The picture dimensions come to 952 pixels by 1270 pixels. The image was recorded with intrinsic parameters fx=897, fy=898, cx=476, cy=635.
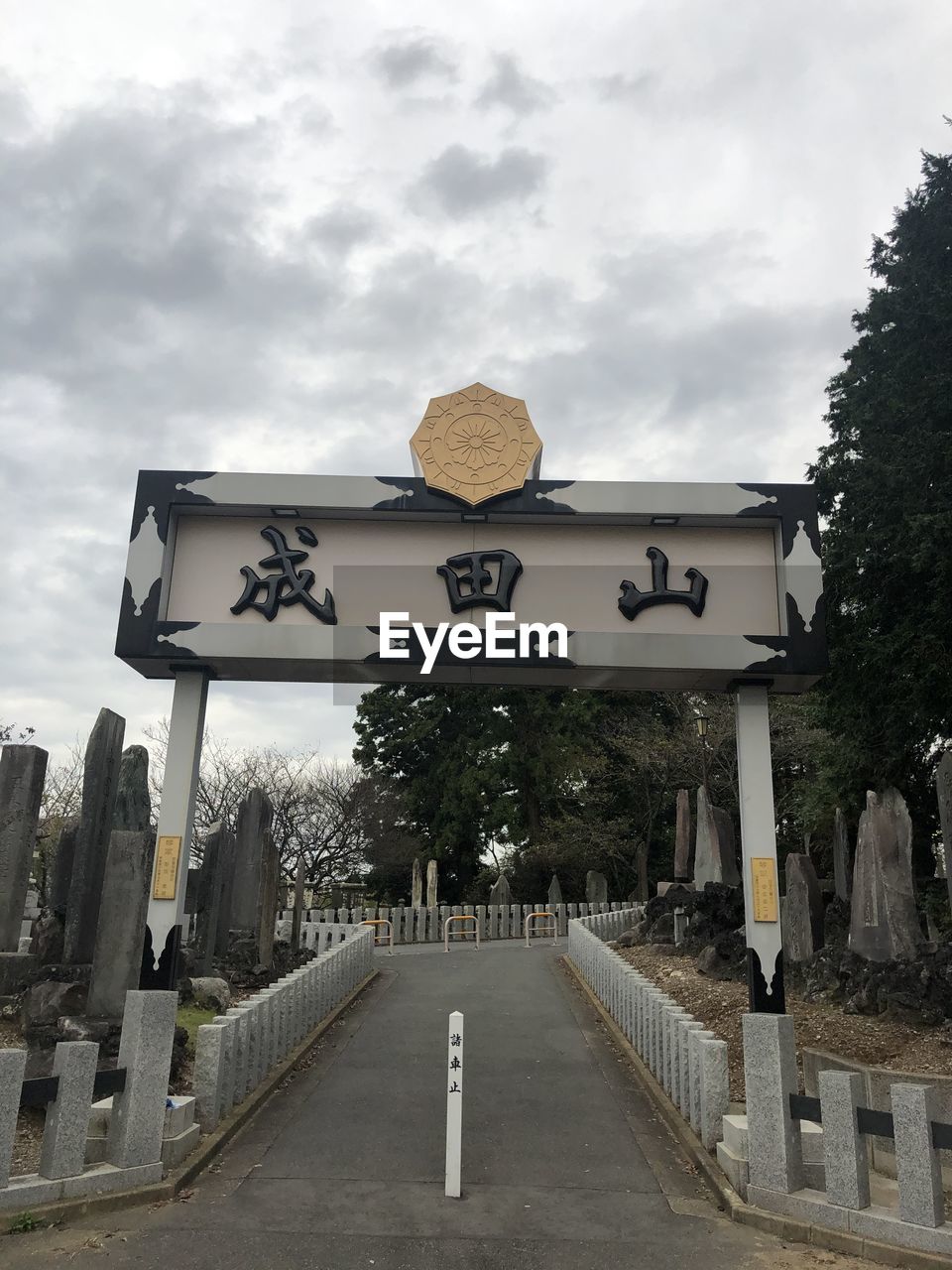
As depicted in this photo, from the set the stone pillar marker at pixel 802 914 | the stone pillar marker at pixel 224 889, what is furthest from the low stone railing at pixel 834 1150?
the stone pillar marker at pixel 224 889

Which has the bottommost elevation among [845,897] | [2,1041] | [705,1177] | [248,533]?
[705,1177]

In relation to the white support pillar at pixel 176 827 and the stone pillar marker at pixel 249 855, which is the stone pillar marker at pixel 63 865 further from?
the stone pillar marker at pixel 249 855

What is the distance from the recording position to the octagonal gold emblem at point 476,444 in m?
8.02

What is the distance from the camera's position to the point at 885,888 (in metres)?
10.6

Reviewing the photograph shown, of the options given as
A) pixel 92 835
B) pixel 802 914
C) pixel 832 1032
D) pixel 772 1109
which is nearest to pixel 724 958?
pixel 802 914

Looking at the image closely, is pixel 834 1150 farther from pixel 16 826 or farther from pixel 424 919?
pixel 424 919

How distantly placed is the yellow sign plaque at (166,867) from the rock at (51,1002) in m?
1.84

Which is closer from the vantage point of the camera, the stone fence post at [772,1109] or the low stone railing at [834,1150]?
the low stone railing at [834,1150]

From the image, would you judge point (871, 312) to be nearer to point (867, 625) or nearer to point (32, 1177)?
point (867, 625)

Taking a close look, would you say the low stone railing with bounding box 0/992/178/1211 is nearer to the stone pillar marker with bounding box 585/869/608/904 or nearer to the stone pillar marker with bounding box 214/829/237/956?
the stone pillar marker with bounding box 214/829/237/956

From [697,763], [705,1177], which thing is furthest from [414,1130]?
[697,763]

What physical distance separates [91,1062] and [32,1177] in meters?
0.76

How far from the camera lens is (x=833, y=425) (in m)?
15.9

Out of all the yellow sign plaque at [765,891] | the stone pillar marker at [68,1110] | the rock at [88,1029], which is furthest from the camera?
the rock at [88,1029]
